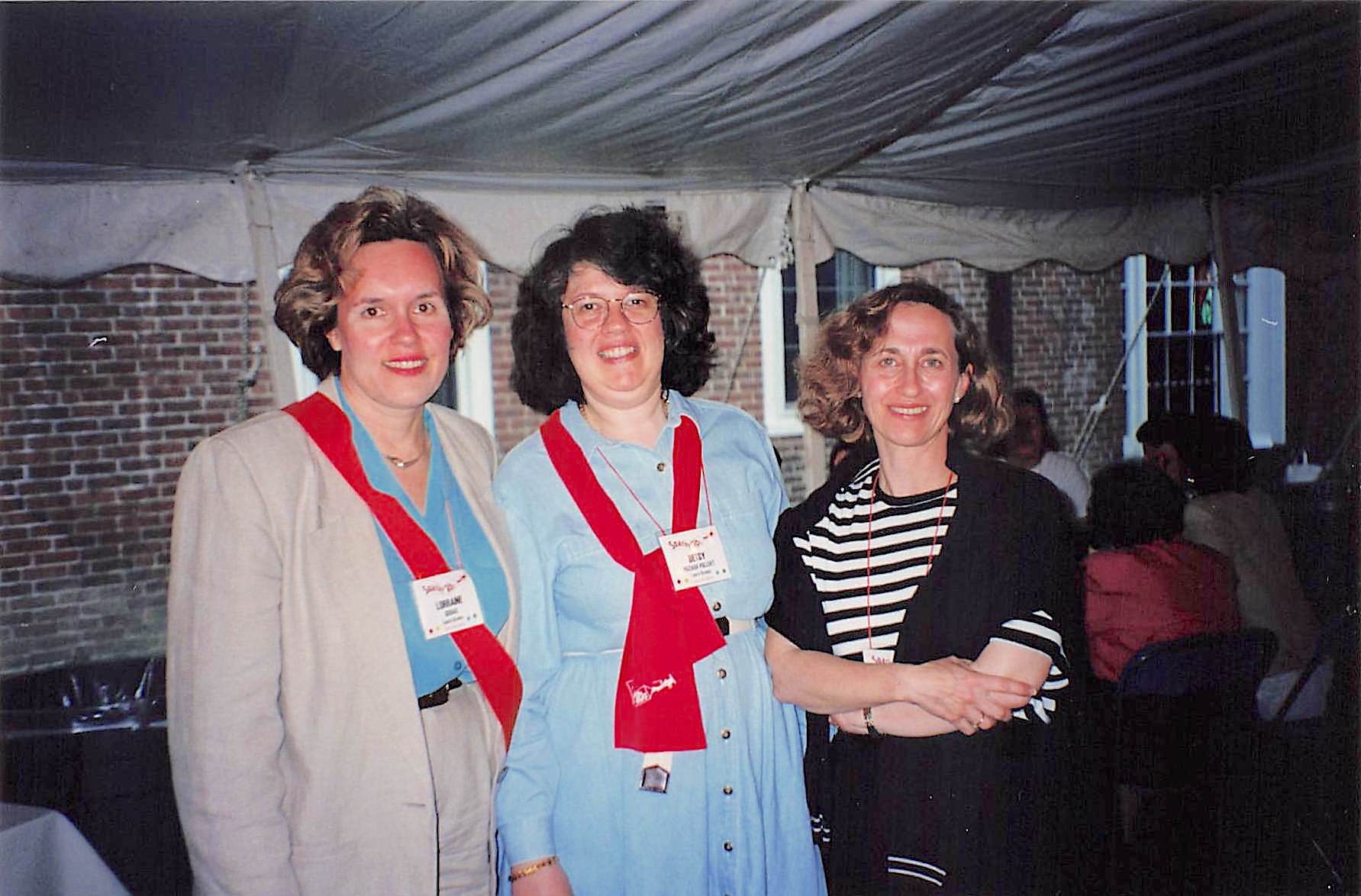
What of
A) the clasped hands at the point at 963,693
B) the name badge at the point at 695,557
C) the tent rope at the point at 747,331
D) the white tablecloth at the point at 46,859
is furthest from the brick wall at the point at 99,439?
the clasped hands at the point at 963,693

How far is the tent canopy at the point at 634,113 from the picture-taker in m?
2.59

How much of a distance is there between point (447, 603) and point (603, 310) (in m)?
0.64

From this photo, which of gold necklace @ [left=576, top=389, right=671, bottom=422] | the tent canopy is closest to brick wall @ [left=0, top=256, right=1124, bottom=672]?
the tent canopy

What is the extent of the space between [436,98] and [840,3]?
141cm

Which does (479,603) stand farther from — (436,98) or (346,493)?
(436,98)

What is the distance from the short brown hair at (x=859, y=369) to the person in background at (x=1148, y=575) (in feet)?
4.09

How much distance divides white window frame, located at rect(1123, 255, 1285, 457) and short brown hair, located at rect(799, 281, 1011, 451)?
757 centimetres

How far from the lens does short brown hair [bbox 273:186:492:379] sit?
67.2 inches

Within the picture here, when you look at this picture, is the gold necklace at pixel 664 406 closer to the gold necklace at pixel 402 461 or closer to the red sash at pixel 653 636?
the red sash at pixel 653 636

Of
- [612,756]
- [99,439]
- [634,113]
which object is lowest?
[612,756]

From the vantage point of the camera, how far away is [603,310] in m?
1.81

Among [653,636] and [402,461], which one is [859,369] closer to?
[653,636]

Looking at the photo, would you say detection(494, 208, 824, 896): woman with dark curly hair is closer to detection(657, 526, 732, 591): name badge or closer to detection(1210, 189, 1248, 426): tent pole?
detection(657, 526, 732, 591): name badge

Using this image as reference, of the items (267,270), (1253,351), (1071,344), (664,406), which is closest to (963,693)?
(664,406)
